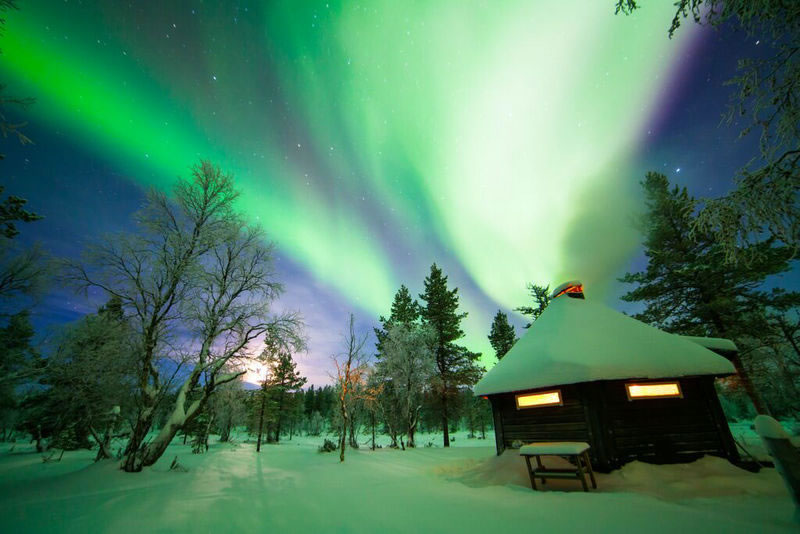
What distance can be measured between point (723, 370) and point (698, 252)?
11.9 meters

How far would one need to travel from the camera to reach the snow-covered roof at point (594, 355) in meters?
7.98

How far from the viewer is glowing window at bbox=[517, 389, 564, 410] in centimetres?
881

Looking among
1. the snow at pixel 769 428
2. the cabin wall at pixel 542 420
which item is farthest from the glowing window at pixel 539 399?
the snow at pixel 769 428

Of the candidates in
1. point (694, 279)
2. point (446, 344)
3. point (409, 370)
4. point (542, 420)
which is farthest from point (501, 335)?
point (542, 420)

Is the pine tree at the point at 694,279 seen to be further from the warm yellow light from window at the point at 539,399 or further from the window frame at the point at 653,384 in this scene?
the warm yellow light from window at the point at 539,399

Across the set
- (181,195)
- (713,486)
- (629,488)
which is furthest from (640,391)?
(181,195)

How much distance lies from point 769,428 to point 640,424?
549 cm

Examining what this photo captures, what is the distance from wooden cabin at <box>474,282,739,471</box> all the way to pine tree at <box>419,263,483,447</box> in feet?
55.0

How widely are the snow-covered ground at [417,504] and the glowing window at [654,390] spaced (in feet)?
5.63

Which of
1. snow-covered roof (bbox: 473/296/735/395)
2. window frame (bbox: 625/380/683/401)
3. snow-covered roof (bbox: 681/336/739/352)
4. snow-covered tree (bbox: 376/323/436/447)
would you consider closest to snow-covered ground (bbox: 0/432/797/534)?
window frame (bbox: 625/380/683/401)

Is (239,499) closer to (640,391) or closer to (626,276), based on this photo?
(640,391)

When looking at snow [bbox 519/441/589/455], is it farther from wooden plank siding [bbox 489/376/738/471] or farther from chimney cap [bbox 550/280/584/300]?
chimney cap [bbox 550/280/584/300]

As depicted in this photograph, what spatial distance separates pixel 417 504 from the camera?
5.95 meters

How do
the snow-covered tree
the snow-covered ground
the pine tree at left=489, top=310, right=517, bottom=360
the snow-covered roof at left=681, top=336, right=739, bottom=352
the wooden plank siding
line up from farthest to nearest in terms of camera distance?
the pine tree at left=489, top=310, right=517, bottom=360 < the snow-covered tree < the snow-covered roof at left=681, top=336, right=739, bottom=352 < the wooden plank siding < the snow-covered ground
